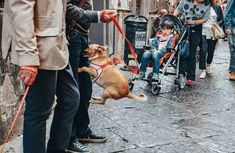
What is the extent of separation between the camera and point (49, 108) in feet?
10.5

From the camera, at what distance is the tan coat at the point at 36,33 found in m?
2.90

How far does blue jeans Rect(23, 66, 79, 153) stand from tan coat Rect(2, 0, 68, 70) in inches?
5.0

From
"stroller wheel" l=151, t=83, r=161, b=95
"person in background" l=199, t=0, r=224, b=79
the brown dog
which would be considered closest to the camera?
the brown dog

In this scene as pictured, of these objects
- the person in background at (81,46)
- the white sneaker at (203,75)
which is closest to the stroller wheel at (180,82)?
the white sneaker at (203,75)

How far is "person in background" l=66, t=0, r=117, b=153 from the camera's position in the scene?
3779 millimetres

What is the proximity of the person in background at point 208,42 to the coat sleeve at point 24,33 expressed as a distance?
6862 mm

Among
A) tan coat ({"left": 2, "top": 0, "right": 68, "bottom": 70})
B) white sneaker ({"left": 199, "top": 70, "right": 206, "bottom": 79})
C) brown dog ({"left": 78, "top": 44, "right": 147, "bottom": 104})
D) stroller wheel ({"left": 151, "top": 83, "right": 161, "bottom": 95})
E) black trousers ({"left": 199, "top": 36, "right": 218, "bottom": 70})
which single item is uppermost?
tan coat ({"left": 2, "top": 0, "right": 68, "bottom": 70})

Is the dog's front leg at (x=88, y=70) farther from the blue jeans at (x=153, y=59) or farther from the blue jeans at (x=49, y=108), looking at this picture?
the blue jeans at (x=153, y=59)

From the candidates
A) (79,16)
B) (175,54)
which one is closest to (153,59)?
(175,54)

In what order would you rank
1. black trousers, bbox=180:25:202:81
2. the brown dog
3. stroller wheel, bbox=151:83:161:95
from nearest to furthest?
the brown dog < stroller wheel, bbox=151:83:161:95 < black trousers, bbox=180:25:202:81

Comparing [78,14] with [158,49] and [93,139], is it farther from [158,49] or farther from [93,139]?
[158,49]

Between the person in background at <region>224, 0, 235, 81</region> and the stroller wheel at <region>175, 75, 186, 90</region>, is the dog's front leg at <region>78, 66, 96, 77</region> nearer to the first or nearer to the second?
the stroller wheel at <region>175, 75, 186, 90</region>

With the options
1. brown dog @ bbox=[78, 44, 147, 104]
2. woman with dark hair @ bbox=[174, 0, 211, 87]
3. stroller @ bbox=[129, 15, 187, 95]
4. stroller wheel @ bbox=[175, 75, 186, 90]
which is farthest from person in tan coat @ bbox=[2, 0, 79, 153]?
woman with dark hair @ bbox=[174, 0, 211, 87]

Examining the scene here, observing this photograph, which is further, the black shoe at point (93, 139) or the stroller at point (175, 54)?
the stroller at point (175, 54)
